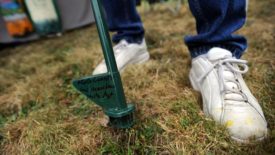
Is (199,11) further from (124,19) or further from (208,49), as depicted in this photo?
(124,19)

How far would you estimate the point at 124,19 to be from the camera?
129cm

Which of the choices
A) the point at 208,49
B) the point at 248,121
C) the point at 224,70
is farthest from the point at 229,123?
the point at 208,49

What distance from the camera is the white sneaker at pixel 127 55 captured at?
1242 mm

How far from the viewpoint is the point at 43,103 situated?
1.14 m

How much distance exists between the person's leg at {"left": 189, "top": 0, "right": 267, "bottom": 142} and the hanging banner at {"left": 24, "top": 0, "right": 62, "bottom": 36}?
1.43 m

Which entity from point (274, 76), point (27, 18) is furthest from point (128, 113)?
point (27, 18)

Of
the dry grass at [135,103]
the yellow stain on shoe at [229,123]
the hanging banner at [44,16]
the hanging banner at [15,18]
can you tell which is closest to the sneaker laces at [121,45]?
the dry grass at [135,103]

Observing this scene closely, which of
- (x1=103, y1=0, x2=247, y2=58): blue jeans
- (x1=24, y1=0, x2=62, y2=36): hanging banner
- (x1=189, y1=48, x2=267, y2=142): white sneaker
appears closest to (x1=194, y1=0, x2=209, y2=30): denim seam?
(x1=103, y1=0, x2=247, y2=58): blue jeans

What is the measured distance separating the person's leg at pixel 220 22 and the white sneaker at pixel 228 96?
0.04 meters

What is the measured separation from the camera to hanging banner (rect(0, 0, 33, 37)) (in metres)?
2.08

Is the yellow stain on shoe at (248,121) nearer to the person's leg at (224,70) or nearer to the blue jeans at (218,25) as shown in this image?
the person's leg at (224,70)

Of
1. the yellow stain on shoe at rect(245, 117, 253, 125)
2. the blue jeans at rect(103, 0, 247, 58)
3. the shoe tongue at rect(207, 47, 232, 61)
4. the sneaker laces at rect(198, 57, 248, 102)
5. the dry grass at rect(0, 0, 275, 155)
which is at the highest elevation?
the blue jeans at rect(103, 0, 247, 58)

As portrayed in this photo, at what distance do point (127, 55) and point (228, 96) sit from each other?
0.57 metres

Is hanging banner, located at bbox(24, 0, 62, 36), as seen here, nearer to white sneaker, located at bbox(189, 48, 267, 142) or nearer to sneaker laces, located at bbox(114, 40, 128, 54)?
sneaker laces, located at bbox(114, 40, 128, 54)
